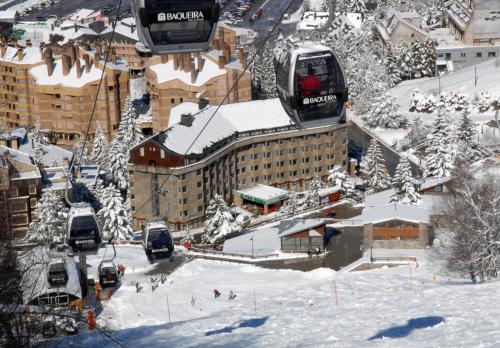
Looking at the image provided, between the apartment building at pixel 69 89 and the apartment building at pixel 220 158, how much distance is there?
18268mm

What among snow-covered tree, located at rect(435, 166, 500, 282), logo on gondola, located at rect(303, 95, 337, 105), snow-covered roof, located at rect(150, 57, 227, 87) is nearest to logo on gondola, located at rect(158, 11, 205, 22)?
logo on gondola, located at rect(303, 95, 337, 105)

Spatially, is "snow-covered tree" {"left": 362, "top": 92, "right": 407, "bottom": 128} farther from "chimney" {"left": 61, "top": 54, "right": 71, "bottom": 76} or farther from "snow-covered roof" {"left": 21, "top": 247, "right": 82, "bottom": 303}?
"snow-covered roof" {"left": 21, "top": 247, "right": 82, "bottom": 303}

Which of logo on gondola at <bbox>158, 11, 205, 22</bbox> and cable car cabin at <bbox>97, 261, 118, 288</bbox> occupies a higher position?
logo on gondola at <bbox>158, 11, 205, 22</bbox>

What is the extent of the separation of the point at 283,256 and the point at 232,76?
119 ft

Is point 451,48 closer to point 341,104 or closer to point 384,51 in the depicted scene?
point 384,51

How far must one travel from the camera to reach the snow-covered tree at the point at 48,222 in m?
66.0

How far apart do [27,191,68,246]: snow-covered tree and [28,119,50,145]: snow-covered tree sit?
23932 millimetres

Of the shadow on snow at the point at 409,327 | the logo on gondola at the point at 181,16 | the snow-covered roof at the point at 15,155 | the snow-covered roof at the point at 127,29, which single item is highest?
the snow-covered roof at the point at 127,29

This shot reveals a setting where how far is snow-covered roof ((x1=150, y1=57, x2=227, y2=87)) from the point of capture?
95.9 meters

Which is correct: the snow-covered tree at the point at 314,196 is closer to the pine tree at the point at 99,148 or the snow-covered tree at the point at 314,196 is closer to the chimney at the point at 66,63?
the pine tree at the point at 99,148

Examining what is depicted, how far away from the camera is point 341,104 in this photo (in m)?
31.2

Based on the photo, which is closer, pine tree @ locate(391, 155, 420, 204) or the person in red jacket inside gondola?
the person in red jacket inside gondola

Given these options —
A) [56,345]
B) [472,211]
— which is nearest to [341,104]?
[56,345]

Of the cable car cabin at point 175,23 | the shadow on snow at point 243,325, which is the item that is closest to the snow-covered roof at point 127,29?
the shadow on snow at point 243,325
